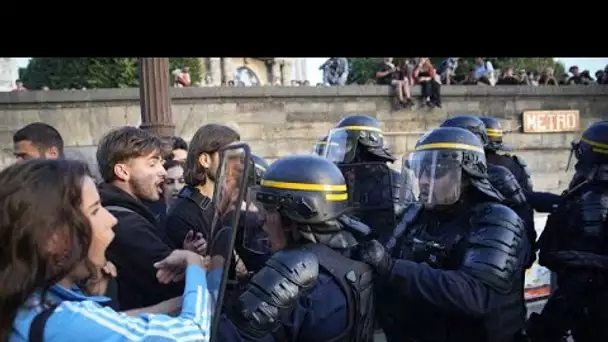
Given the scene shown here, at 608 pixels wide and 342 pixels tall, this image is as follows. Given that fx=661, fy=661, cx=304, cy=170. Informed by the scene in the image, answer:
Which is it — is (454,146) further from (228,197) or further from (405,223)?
(228,197)

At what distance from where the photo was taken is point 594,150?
3.87 meters

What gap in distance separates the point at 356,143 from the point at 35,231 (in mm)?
4224

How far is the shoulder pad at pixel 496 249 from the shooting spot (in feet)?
Result: 8.80

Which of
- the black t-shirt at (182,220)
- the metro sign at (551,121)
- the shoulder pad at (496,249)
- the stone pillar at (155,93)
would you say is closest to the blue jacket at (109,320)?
the black t-shirt at (182,220)

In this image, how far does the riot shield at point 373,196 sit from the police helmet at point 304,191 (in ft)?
1.93

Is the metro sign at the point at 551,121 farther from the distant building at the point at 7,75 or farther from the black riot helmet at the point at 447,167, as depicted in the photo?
the black riot helmet at the point at 447,167

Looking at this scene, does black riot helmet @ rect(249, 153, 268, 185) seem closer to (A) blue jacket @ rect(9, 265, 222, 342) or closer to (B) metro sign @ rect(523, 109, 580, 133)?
(A) blue jacket @ rect(9, 265, 222, 342)

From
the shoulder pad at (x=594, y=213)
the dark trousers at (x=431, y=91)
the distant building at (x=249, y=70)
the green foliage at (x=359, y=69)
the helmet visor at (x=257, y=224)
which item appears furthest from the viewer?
the green foliage at (x=359, y=69)

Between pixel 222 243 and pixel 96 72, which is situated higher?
pixel 96 72

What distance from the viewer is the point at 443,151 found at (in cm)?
326

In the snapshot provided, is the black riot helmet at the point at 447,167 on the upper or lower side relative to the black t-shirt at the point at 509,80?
lower

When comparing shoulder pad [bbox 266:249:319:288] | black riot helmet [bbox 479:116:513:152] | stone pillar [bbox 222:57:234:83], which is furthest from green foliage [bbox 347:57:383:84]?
shoulder pad [bbox 266:249:319:288]

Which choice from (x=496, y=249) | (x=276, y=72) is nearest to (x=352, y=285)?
(x=496, y=249)
